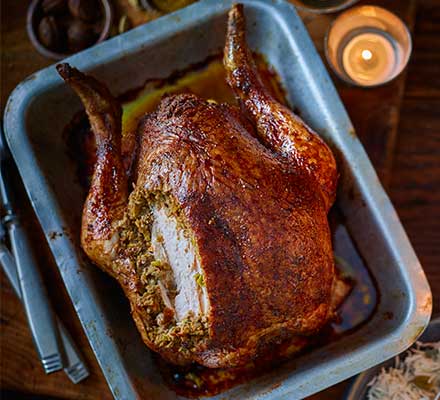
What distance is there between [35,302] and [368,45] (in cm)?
132

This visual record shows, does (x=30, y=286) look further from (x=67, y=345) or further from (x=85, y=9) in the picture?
(x=85, y=9)

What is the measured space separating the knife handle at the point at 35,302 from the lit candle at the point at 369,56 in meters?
1.15

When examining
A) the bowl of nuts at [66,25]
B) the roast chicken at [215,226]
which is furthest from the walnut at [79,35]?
the roast chicken at [215,226]

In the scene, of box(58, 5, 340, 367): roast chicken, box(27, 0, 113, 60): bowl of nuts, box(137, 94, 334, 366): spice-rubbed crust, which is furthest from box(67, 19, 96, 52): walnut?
box(137, 94, 334, 366): spice-rubbed crust

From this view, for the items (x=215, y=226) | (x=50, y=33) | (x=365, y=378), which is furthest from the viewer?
(x=50, y=33)

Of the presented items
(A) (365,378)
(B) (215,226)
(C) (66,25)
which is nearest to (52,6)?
(C) (66,25)

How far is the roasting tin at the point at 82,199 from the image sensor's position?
178 cm

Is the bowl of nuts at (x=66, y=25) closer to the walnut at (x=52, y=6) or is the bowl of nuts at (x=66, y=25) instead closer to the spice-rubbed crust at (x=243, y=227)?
the walnut at (x=52, y=6)

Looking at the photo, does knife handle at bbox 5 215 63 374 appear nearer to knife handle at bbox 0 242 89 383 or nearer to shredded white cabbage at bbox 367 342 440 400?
knife handle at bbox 0 242 89 383

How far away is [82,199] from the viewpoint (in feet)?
6.64

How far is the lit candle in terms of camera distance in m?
2.13

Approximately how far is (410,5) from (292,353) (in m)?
1.15

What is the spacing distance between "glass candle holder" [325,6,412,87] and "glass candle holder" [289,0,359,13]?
0.02 meters

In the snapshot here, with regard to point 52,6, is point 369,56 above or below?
below
